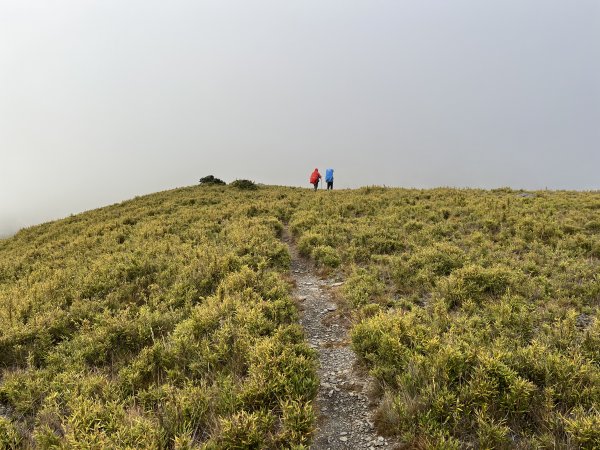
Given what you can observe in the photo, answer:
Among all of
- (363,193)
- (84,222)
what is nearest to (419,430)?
(363,193)

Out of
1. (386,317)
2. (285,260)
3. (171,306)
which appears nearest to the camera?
(386,317)

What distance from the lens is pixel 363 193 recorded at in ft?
79.6

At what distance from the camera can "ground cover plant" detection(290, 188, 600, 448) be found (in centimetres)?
474

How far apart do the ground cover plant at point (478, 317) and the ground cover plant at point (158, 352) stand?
159 centimetres

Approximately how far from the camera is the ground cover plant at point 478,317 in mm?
4738

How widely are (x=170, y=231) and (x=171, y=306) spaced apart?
29.2ft

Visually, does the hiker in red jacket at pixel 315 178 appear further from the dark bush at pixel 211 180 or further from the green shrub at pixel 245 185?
the dark bush at pixel 211 180

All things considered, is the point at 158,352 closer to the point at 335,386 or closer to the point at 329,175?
the point at 335,386

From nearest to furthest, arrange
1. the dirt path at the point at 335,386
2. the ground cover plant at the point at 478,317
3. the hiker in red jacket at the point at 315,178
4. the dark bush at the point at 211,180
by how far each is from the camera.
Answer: the ground cover plant at the point at 478,317 → the dirt path at the point at 335,386 → the hiker in red jacket at the point at 315,178 → the dark bush at the point at 211,180

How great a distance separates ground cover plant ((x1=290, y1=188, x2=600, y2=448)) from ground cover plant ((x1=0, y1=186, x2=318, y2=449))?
159 cm

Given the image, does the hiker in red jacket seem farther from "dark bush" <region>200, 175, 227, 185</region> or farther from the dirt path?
the dirt path

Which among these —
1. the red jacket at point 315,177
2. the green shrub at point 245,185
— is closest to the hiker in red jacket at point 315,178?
the red jacket at point 315,177

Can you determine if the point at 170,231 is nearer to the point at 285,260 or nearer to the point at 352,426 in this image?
the point at 285,260

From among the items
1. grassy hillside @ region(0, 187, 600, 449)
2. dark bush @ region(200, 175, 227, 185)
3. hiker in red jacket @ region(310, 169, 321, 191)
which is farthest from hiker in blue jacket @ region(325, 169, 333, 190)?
grassy hillside @ region(0, 187, 600, 449)
